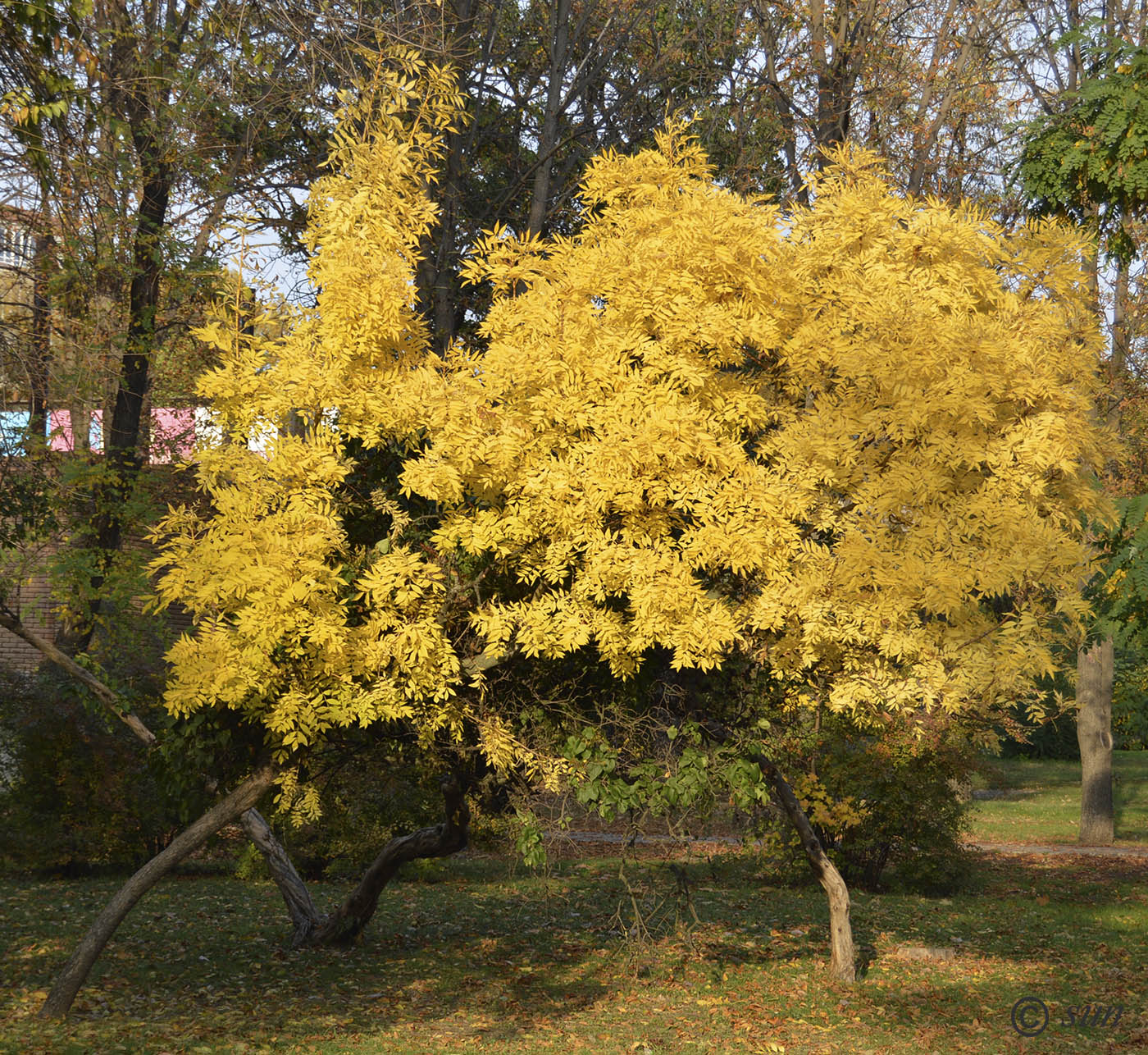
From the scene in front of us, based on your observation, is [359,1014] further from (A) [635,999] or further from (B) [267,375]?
(B) [267,375]

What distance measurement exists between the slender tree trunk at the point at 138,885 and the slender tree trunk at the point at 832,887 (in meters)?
4.09

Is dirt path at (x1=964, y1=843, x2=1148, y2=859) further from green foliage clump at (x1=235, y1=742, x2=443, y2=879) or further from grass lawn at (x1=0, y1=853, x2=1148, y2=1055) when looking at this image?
green foliage clump at (x1=235, y1=742, x2=443, y2=879)

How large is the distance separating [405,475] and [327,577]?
31.3 inches

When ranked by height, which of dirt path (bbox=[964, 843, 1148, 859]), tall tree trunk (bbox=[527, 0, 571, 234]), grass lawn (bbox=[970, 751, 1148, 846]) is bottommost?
dirt path (bbox=[964, 843, 1148, 859])

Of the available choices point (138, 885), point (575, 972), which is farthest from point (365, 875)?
point (138, 885)

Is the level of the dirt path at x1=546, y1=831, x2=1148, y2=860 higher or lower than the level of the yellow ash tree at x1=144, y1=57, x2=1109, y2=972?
lower

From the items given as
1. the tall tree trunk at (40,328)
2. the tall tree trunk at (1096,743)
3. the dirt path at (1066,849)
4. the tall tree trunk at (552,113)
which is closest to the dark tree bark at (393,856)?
the tall tree trunk at (40,328)

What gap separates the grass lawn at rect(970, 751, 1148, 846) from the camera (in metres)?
19.8

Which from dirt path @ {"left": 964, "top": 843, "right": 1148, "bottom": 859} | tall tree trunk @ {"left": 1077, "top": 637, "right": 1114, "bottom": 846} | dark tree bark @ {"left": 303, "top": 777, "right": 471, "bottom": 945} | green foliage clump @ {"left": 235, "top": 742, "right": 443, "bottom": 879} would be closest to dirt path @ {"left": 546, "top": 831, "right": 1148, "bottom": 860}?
dirt path @ {"left": 964, "top": 843, "right": 1148, "bottom": 859}

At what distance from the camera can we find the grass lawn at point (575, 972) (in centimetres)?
810

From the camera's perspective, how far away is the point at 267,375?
745 centimetres

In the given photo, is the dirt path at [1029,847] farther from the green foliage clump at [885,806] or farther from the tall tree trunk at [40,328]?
the tall tree trunk at [40,328]

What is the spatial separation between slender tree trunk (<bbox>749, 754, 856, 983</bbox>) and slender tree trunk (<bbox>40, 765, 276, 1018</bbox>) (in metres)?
4.09

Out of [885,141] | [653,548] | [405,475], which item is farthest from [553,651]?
[885,141]
